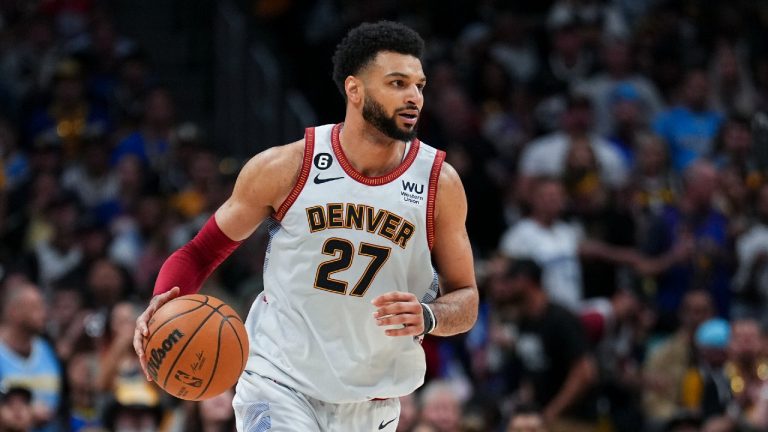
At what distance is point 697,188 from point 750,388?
2220 millimetres

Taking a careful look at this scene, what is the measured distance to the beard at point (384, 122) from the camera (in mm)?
6117

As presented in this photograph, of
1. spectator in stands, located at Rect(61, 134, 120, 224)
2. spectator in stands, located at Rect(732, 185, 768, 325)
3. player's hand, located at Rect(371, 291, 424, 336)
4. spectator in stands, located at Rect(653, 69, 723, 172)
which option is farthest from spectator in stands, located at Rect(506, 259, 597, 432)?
player's hand, located at Rect(371, 291, 424, 336)

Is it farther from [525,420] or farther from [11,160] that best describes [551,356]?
[11,160]

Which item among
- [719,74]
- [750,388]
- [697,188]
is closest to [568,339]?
[750,388]

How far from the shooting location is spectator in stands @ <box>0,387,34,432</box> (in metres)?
9.49

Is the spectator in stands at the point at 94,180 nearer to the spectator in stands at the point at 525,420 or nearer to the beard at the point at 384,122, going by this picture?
the spectator in stands at the point at 525,420

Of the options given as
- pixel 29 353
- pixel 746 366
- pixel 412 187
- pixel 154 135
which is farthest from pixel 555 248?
pixel 412 187

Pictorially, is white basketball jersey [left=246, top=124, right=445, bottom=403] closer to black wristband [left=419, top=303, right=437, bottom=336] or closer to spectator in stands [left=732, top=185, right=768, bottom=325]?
black wristband [left=419, top=303, right=437, bottom=336]

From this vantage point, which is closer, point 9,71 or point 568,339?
point 568,339

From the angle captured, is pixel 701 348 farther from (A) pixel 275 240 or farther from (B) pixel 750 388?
(A) pixel 275 240

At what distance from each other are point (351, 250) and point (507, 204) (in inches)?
279

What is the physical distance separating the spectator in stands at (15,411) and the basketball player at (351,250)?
3.71 m

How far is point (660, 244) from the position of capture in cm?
1198

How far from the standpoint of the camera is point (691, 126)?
13.3 meters
